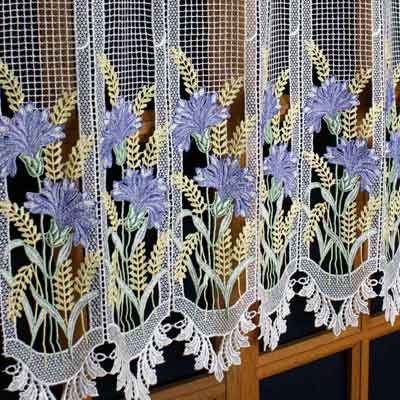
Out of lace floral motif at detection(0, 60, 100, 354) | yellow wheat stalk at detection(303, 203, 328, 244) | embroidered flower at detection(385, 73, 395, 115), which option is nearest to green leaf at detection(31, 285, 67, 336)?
lace floral motif at detection(0, 60, 100, 354)

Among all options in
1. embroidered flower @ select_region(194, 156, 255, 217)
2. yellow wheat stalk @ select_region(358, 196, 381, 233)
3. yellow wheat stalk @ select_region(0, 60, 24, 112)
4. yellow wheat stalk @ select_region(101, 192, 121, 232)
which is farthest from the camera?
yellow wheat stalk @ select_region(358, 196, 381, 233)

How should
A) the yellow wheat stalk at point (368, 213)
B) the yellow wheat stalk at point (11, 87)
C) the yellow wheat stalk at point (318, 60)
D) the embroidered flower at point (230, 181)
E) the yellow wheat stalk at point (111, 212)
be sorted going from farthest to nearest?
1. the yellow wheat stalk at point (368, 213)
2. the yellow wheat stalk at point (318, 60)
3. the embroidered flower at point (230, 181)
4. the yellow wheat stalk at point (111, 212)
5. the yellow wheat stalk at point (11, 87)

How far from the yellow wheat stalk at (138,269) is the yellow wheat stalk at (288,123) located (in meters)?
0.32

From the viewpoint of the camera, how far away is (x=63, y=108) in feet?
3.27

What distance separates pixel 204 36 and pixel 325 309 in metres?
0.56

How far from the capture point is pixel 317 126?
128cm

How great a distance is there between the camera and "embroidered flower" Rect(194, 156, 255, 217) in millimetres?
1147

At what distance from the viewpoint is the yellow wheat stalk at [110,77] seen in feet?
3.34

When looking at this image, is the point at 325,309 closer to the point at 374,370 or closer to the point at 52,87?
the point at 374,370

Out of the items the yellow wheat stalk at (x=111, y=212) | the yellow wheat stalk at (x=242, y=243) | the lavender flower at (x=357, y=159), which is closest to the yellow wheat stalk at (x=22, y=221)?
the yellow wheat stalk at (x=111, y=212)

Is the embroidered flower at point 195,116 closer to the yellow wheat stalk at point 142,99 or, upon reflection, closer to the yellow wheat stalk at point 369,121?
the yellow wheat stalk at point 142,99

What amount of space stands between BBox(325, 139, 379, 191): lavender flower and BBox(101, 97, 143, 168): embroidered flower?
418mm

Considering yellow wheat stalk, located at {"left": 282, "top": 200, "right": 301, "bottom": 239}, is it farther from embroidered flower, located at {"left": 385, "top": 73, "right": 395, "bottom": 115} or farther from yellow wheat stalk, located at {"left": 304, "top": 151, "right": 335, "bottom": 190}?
embroidered flower, located at {"left": 385, "top": 73, "right": 395, "bottom": 115}

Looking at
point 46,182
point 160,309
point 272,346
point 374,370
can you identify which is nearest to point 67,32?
point 46,182
